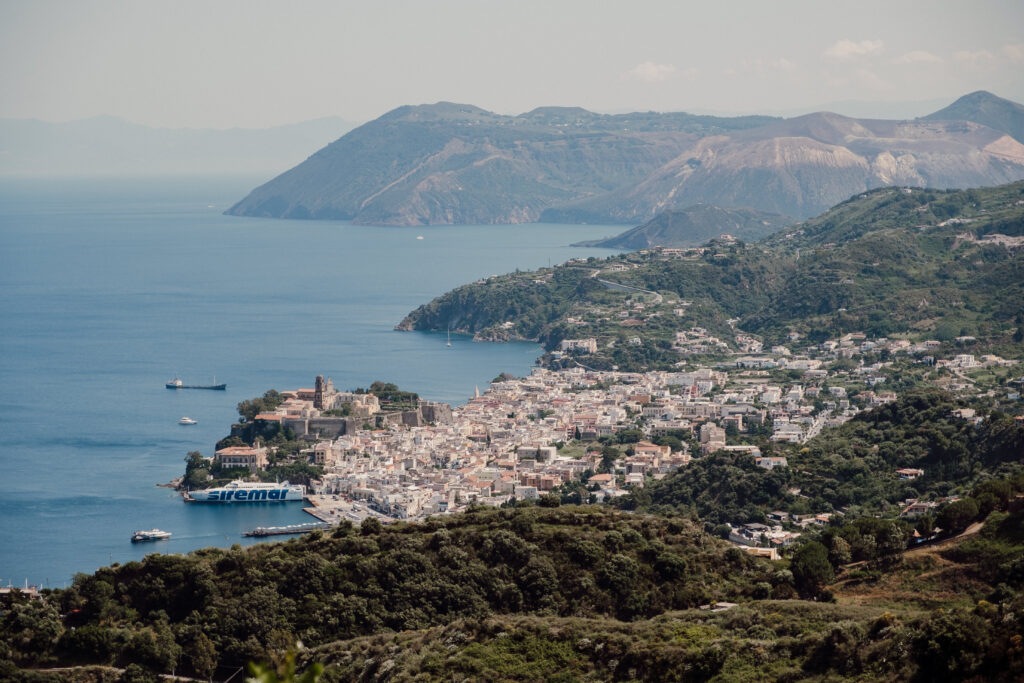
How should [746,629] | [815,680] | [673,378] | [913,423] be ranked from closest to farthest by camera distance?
[815,680], [746,629], [913,423], [673,378]

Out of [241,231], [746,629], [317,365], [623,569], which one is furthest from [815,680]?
[241,231]

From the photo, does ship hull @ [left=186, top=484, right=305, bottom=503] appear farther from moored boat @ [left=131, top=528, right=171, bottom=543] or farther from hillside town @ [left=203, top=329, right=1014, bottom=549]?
moored boat @ [left=131, top=528, right=171, bottom=543]

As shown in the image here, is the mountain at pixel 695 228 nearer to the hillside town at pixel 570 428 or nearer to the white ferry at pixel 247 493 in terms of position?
the hillside town at pixel 570 428

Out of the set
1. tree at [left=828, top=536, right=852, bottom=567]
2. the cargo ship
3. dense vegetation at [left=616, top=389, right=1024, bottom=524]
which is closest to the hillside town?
dense vegetation at [left=616, top=389, right=1024, bottom=524]

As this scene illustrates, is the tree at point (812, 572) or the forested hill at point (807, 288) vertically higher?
the forested hill at point (807, 288)

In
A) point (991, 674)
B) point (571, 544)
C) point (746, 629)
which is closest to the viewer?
point (991, 674)

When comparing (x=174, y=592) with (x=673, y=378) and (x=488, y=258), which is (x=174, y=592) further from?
(x=488, y=258)

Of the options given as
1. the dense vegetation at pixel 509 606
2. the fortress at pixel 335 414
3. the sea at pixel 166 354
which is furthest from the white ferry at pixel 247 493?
the dense vegetation at pixel 509 606
